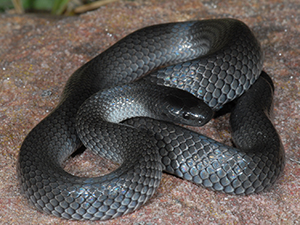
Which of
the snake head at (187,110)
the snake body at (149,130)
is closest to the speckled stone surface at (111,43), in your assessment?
the snake body at (149,130)

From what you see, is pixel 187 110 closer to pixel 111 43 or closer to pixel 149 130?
pixel 149 130

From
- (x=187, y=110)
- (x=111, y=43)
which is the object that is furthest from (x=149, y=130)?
(x=111, y=43)

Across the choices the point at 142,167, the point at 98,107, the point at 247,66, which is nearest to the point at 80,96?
the point at 98,107

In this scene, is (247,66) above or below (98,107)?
above

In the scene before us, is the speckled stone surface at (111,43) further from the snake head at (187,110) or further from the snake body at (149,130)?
the snake head at (187,110)

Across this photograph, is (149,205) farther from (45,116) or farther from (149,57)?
(149,57)
